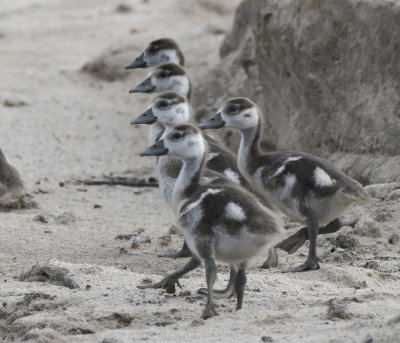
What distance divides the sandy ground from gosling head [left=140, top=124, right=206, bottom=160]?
94 cm

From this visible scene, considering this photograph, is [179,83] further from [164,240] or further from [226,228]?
[226,228]

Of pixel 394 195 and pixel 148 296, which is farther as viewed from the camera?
pixel 394 195

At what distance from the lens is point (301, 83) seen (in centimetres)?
996

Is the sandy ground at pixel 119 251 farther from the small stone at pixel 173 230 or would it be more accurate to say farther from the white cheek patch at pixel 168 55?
the white cheek patch at pixel 168 55

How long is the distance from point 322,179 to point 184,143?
1.19 metres

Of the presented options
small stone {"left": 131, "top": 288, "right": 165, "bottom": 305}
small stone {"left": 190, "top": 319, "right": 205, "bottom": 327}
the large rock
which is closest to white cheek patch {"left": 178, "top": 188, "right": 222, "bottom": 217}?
small stone {"left": 131, "top": 288, "right": 165, "bottom": 305}

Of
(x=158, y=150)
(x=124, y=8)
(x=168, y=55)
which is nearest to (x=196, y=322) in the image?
(x=158, y=150)

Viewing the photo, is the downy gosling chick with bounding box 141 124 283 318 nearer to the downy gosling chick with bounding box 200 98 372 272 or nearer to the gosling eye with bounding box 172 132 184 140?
the gosling eye with bounding box 172 132 184 140

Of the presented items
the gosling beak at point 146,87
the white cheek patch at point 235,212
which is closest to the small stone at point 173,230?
the gosling beak at point 146,87

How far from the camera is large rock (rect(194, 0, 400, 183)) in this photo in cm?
884

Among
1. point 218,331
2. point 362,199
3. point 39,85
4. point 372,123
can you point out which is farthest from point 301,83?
point 39,85

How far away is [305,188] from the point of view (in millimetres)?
7055

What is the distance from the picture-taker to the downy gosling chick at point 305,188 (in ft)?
23.0

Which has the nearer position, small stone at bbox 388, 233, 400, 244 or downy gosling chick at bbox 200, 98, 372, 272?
downy gosling chick at bbox 200, 98, 372, 272
